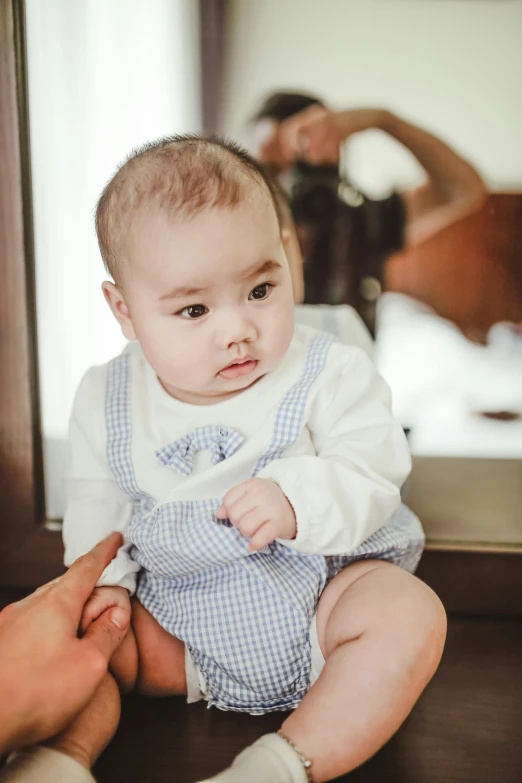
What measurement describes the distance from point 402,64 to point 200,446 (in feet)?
1.89

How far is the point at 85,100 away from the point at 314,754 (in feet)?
2.82

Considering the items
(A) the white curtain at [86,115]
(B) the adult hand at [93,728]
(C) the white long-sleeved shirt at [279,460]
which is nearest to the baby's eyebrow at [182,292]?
(C) the white long-sleeved shirt at [279,460]

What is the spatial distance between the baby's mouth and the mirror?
0.27 m

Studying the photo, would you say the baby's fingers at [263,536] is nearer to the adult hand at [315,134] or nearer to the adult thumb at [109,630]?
the adult thumb at [109,630]

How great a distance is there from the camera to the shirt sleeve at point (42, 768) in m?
0.61

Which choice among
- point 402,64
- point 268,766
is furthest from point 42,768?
point 402,64

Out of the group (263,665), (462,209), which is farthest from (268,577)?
(462,209)

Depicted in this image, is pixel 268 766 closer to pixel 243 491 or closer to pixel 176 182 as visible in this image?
pixel 243 491

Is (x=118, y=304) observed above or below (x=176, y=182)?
below

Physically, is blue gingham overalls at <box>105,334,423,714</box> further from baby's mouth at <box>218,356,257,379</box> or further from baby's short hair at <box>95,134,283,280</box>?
baby's short hair at <box>95,134,283,280</box>

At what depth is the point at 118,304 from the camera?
82cm

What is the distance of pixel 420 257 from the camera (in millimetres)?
979

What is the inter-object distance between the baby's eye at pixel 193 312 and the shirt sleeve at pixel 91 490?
22cm

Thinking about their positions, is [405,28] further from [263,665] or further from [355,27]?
[263,665]
